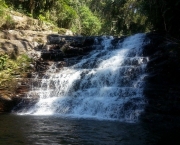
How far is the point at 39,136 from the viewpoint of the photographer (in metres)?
7.71

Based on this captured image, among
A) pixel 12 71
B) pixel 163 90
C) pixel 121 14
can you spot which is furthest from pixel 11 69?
pixel 121 14

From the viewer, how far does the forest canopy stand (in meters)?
17.8

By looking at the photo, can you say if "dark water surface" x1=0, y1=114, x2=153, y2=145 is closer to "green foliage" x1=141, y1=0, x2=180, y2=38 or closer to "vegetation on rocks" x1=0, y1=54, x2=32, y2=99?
"vegetation on rocks" x1=0, y1=54, x2=32, y2=99

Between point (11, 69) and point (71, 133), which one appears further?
point (11, 69)

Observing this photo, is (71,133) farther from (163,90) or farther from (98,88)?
(98,88)

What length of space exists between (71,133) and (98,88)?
5818 mm

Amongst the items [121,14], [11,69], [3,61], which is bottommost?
Result: [11,69]

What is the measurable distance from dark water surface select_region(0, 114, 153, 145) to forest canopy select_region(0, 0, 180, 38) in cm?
953

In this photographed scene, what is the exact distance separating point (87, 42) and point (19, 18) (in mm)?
5546

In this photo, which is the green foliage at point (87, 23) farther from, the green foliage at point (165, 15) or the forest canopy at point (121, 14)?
the green foliage at point (165, 15)

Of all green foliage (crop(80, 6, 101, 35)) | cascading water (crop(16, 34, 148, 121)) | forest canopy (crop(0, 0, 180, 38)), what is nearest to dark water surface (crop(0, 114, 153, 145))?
cascading water (crop(16, 34, 148, 121))

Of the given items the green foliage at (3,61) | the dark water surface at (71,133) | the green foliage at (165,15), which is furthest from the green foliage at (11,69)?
the green foliage at (165,15)

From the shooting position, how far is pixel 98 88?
45.6ft

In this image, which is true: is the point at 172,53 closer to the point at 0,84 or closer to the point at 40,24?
the point at 0,84
